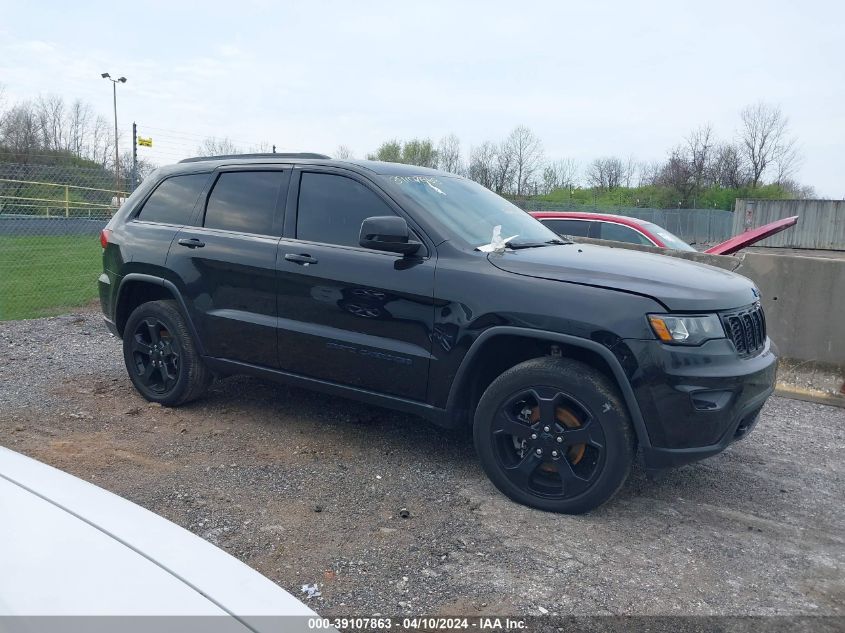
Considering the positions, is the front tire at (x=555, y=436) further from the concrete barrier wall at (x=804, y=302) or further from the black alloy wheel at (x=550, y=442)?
the concrete barrier wall at (x=804, y=302)

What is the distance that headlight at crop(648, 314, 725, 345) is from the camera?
3479 mm

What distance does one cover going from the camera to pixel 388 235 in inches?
157

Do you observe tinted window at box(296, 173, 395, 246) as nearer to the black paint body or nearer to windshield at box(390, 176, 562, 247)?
the black paint body

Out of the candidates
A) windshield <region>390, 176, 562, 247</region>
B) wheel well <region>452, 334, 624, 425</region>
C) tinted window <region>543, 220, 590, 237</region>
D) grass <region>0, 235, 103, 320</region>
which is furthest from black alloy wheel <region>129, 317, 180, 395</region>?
tinted window <region>543, 220, 590, 237</region>

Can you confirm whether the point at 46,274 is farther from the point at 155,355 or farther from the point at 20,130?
the point at 20,130

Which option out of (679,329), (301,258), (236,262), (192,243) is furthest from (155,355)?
(679,329)

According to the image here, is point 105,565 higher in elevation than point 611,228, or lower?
lower

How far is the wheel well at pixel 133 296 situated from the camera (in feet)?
17.8

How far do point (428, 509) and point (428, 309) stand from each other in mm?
1109

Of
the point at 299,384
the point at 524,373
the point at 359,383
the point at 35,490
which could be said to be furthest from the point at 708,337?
the point at 35,490

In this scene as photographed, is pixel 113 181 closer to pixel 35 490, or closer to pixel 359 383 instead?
pixel 359 383

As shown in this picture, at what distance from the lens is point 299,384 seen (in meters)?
4.68

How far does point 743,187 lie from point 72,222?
5924cm

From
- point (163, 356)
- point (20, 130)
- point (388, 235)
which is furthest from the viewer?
point (20, 130)
